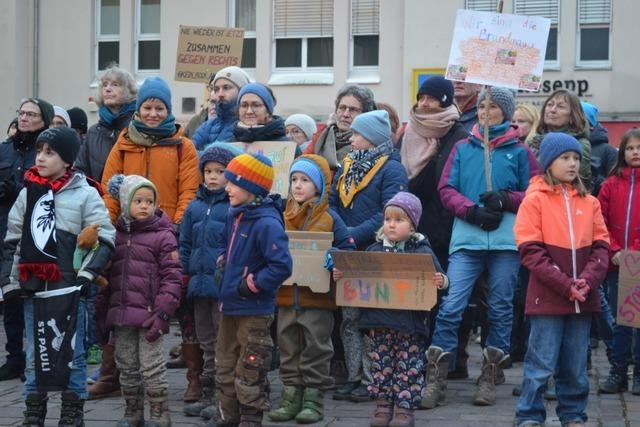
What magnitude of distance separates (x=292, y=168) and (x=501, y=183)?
1487 millimetres

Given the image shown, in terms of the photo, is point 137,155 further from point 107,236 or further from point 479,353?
point 479,353

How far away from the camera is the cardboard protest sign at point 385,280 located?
23.8ft

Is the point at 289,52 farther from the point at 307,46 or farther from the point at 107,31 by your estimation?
the point at 107,31

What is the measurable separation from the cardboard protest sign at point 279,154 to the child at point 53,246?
53.3 inches

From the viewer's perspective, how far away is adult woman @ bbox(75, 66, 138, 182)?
29.0ft

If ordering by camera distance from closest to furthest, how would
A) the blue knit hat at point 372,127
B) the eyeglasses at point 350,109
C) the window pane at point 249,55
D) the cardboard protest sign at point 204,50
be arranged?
the blue knit hat at point 372,127
the eyeglasses at point 350,109
the cardboard protest sign at point 204,50
the window pane at point 249,55

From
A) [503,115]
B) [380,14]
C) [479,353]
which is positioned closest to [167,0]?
[380,14]

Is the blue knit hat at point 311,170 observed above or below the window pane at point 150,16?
below

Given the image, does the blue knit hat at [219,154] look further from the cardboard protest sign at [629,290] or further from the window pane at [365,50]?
the window pane at [365,50]

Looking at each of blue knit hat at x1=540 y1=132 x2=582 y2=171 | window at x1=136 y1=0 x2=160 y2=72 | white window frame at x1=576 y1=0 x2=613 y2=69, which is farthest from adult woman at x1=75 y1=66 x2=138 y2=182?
window at x1=136 y1=0 x2=160 y2=72

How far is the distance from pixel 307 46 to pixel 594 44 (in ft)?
19.0

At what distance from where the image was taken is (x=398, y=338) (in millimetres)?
7371

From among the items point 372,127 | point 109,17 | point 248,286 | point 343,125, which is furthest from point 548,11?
point 248,286

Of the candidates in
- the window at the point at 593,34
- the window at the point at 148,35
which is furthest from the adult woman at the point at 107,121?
Answer: the window at the point at 148,35
